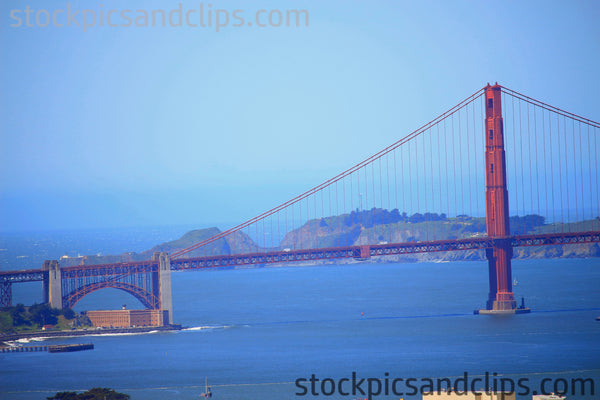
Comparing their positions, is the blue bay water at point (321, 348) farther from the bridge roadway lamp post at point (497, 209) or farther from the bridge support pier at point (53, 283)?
the bridge support pier at point (53, 283)

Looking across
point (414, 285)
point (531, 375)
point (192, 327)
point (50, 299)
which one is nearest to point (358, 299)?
point (414, 285)

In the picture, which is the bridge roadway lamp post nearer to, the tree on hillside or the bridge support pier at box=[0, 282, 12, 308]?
the bridge support pier at box=[0, 282, 12, 308]

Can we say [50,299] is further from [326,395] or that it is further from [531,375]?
[531,375]

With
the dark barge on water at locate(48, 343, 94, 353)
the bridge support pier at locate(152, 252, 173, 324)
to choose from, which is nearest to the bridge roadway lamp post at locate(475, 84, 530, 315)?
the bridge support pier at locate(152, 252, 173, 324)

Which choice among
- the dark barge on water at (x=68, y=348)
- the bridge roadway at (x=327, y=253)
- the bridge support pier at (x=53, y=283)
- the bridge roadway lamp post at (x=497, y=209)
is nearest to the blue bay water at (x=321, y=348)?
the dark barge on water at (x=68, y=348)

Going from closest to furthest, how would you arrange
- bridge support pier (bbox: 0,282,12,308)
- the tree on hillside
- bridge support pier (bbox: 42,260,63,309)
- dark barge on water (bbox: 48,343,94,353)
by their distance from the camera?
the tree on hillside
dark barge on water (bbox: 48,343,94,353)
bridge support pier (bbox: 42,260,63,309)
bridge support pier (bbox: 0,282,12,308)

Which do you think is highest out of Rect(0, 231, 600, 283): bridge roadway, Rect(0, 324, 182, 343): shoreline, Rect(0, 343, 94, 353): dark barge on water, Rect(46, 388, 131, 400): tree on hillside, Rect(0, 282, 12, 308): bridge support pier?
Rect(0, 231, 600, 283): bridge roadway
